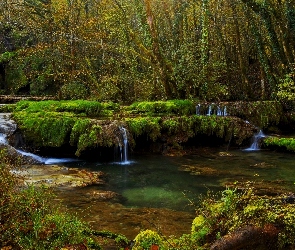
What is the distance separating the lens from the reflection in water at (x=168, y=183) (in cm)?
711

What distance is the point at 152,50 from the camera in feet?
57.7

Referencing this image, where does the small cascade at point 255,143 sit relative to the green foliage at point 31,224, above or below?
below

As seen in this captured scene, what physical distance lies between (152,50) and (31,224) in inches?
565

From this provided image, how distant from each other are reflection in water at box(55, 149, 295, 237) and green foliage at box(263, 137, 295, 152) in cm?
53

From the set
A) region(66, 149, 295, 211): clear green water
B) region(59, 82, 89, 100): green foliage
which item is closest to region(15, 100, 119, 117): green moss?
region(66, 149, 295, 211): clear green water

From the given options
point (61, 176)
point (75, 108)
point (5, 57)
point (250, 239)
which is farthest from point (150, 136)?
point (5, 57)

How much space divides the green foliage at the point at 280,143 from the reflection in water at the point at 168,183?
1.74 feet

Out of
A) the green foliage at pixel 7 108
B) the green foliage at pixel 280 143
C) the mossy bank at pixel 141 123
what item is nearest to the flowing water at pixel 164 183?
the green foliage at pixel 280 143

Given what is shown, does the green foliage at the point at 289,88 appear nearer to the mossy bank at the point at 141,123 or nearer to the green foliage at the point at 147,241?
the mossy bank at the point at 141,123

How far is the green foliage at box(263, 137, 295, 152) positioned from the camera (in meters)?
14.6

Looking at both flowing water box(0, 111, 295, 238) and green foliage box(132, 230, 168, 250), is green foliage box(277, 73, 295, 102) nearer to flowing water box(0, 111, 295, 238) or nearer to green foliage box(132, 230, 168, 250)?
flowing water box(0, 111, 295, 238)

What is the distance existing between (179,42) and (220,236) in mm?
19840

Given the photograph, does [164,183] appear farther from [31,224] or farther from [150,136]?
[31,224]

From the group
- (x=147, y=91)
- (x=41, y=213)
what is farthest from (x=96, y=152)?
(x=41, y=213)
